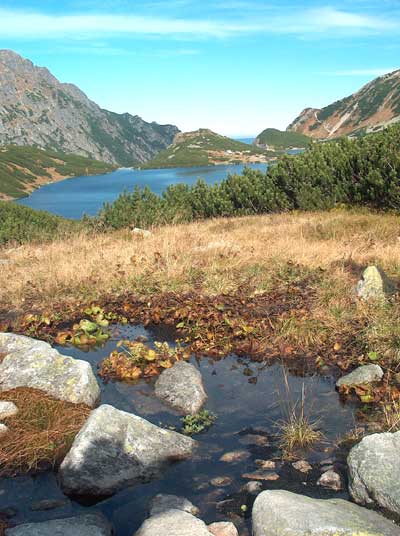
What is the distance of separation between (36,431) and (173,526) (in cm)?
268

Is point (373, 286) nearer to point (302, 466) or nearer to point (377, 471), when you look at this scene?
point (302, 466)

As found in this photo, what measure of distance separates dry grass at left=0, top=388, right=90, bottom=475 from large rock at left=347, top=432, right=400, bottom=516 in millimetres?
3359

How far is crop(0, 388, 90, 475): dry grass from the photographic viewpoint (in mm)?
5426

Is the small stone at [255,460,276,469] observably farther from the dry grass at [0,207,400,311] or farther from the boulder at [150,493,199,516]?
the dry grass at [0,207,400,311]

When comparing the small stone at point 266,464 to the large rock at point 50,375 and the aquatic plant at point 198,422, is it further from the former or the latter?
the large rock at point 50,375

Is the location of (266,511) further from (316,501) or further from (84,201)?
(84,201)

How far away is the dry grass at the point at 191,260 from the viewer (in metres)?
11.8

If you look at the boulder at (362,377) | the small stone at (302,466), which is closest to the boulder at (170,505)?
the small stone at (302,466)

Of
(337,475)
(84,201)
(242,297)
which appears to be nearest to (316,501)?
(337,475)

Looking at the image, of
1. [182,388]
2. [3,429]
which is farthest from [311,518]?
[3,429]

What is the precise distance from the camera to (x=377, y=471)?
4457mm

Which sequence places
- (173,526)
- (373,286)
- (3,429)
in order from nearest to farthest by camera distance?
(173,526), (3,429), (373,286)

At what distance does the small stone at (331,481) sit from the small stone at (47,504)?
8.93 feet

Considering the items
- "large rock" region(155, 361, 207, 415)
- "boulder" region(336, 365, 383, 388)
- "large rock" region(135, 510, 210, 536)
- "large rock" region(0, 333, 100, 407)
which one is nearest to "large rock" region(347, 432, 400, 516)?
"large rock" region(135, 510, 210, 536)
